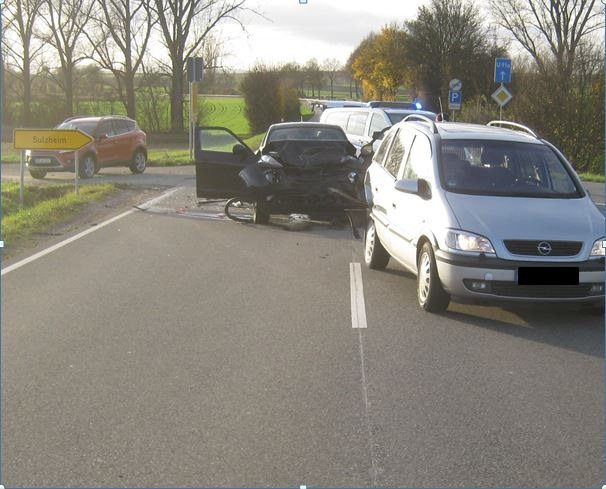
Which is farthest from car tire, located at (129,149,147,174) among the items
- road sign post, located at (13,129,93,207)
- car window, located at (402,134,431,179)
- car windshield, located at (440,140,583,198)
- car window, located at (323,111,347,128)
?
car windshield, located at (440,140,583,198)

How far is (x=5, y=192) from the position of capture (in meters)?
18.0

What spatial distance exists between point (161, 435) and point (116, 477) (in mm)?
554

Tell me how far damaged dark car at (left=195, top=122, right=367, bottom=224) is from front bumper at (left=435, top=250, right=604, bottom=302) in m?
4.98

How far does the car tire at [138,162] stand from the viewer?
78.9 ft

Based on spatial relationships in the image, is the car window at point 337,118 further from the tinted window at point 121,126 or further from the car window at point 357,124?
the tinted window at point 121,126

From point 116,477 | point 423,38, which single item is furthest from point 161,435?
point 423,38

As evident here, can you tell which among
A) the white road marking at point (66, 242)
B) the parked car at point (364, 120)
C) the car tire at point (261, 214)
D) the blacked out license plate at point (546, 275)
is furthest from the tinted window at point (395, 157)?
the parked car at point (364, 120)

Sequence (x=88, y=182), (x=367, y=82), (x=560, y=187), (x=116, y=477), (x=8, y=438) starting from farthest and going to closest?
(x=367, y=82) < (x=88, y=182) < (x=560, y=187) < (x=8, y=438) < (x=116, y=477)

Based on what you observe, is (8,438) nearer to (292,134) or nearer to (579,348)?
(579,348)

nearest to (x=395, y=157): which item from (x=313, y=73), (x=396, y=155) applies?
(x=396, y=155)

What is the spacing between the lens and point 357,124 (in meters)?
20.7

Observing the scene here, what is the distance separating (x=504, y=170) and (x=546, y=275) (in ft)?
5.25

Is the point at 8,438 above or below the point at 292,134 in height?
below

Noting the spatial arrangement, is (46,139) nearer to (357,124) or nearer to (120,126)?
(357,124)
